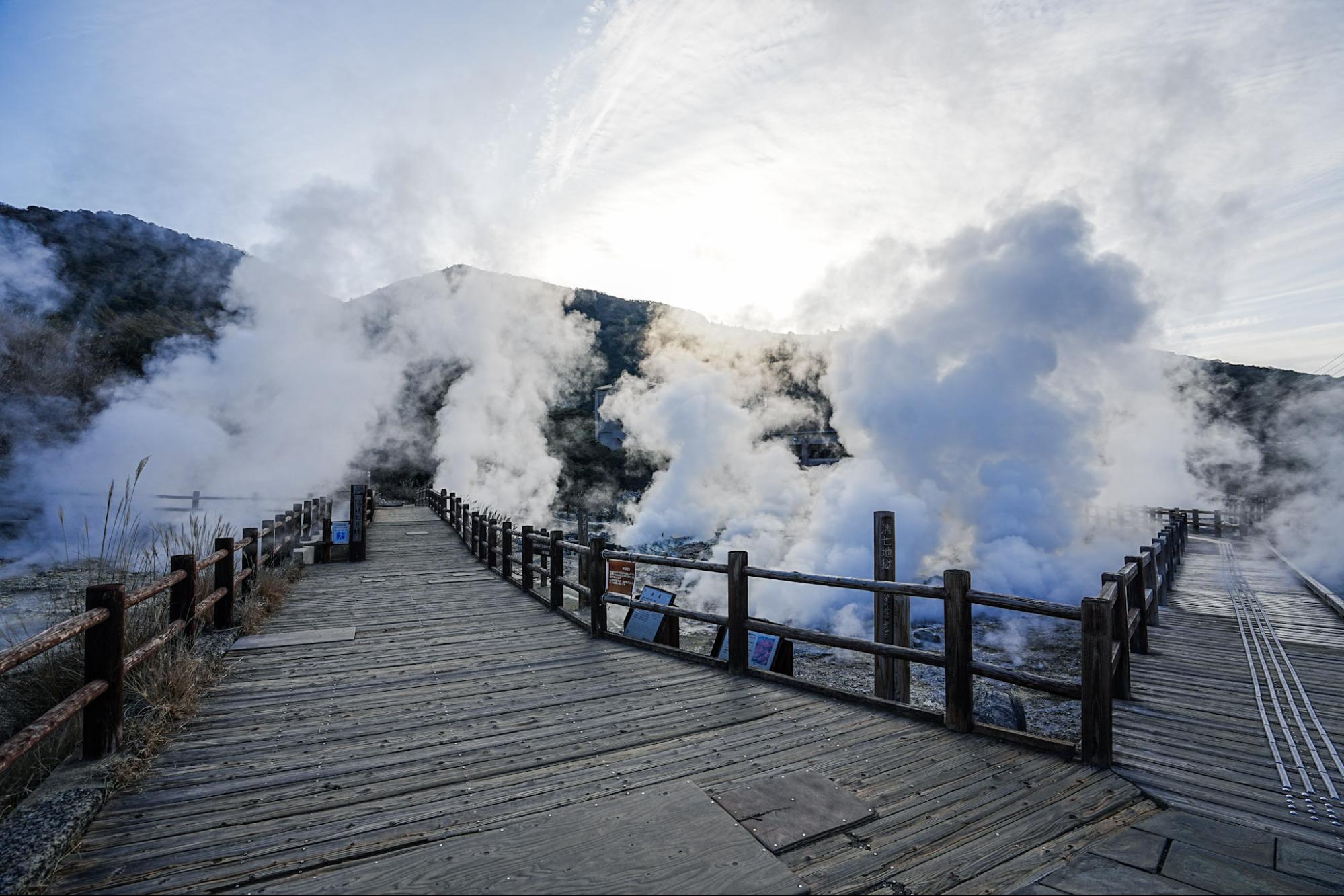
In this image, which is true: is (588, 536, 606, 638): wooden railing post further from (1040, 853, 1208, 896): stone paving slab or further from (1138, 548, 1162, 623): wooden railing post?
(1138, 548, 1162, 623): wooden railing post

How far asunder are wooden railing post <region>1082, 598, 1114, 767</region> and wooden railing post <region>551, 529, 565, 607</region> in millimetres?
6246

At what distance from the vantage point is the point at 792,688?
539cm

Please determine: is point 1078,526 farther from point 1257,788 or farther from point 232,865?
point 232,865

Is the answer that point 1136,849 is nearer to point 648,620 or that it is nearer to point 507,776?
point 507,776

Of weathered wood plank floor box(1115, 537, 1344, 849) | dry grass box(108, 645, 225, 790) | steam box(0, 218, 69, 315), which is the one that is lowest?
weathered wood plank floor box(1115, 537, 1344, 849)

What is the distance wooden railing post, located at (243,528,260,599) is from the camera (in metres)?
8.61

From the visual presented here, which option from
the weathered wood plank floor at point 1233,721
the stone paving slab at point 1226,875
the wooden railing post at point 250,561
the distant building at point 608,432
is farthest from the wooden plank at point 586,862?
the distant building at point 608,432

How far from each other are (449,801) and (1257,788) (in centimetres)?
464

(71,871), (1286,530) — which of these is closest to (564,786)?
(71,871)

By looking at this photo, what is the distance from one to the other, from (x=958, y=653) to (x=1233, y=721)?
256 centimetres

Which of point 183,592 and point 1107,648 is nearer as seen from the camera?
point 1107,648

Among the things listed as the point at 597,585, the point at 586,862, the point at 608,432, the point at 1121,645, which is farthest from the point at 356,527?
the point at 608,432

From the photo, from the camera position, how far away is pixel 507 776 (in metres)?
3.73

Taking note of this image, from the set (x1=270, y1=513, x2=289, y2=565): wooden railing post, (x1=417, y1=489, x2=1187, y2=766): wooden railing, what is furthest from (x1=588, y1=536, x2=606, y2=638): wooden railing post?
(x1=270, y1=513, x2=289, y2=565): wooden railing post
